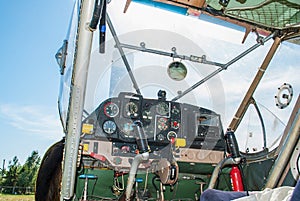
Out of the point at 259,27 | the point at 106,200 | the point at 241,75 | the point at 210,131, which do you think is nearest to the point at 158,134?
the point at 210,131

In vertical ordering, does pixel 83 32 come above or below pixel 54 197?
above

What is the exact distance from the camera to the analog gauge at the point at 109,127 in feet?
7.31

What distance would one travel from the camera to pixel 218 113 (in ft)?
8.29

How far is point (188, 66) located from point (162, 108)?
1.44ft

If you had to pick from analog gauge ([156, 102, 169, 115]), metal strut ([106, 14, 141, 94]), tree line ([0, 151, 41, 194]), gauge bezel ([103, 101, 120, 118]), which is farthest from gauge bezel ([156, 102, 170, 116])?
tree line ([0, 151, 41, 194])

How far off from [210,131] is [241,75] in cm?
55

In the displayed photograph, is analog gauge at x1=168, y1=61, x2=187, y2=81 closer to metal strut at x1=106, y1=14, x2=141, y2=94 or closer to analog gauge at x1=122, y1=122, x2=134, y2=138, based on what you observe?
metal strut at x1=106, y1=14, x2=141, y2=94

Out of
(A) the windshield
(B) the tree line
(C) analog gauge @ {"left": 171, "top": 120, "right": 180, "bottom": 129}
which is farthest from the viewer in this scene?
(B) the tree line

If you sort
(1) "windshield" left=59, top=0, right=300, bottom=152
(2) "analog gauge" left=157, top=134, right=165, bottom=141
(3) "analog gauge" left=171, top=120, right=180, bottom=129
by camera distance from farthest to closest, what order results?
(3) "analog gauge" left=171, top=120, right=180, bottom=129, (2) "analog gauge" left=157, top=134, right=165, bottom=141, (1) "windshield" left=59, top=0, right=300, bottom=152

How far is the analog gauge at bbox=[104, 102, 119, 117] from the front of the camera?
2275mm

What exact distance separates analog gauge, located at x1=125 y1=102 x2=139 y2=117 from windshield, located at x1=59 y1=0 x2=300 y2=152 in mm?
132

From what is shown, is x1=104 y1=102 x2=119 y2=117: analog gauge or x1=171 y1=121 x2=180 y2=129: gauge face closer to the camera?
x1=104 y1=102 x2=119 y2=117: analog gauge

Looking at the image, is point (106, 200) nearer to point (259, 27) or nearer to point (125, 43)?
point (125, 43)

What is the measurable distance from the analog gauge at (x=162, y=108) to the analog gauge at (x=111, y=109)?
35 centimetres
